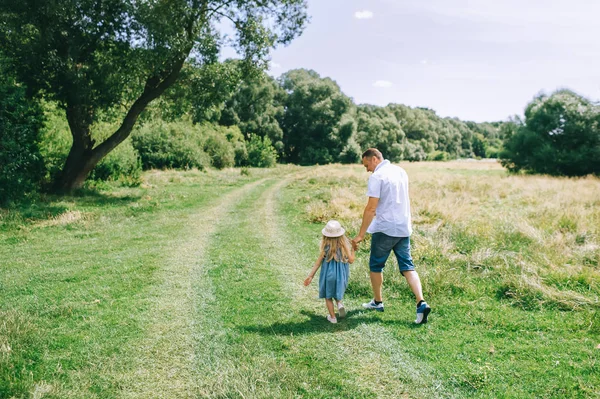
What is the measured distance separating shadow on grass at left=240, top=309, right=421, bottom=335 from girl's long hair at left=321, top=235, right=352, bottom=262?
3.03 ft

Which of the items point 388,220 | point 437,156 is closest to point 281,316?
point 388,220

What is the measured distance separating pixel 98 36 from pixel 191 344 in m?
14.5

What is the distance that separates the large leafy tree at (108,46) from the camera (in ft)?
Answer: 44.4

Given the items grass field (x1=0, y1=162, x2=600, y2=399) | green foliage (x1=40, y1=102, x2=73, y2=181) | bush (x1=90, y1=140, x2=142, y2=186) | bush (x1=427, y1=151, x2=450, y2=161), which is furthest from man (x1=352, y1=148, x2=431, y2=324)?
bush (x1=427, y1=151, x2=450, y2=161)

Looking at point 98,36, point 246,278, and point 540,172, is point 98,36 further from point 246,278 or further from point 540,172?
point 540,172

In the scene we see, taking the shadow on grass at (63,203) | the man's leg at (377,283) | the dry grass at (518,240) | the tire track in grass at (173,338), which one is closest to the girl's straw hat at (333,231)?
the man's leg at (377,283)

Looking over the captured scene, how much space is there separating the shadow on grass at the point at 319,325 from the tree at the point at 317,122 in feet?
166

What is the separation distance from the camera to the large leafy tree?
1353 centimetres

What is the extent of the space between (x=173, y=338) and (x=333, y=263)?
7.86 feet

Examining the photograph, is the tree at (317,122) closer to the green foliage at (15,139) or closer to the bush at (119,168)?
the bush at (119,168)

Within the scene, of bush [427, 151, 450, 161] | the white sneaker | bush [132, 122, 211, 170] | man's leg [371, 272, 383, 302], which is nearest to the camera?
man's leg [371, 272, 383, 302]

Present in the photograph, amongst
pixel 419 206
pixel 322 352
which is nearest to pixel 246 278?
pixel 322 352

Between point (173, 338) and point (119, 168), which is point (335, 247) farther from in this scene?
point (119, 168)

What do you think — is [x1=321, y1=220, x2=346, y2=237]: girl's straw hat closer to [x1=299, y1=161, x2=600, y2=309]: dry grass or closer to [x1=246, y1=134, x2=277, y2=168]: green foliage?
[x1=299, y1=161, x2=600, y2=309]: dry grass
